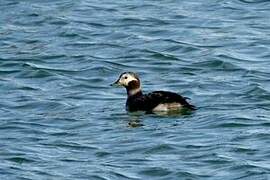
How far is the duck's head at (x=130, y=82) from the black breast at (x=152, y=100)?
190 millimetres

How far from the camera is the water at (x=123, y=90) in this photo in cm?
1655

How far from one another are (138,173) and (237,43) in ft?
27.0

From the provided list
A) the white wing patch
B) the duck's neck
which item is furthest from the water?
the duck's neck

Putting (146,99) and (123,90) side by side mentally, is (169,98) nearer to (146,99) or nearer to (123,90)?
(146,99)

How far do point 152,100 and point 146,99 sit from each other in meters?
0.23

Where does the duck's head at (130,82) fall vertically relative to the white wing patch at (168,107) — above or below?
above

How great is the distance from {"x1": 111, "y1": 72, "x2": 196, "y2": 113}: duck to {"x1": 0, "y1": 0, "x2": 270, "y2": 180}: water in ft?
0.62

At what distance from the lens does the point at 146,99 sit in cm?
1973

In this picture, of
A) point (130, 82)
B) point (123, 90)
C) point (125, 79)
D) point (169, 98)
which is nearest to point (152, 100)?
point (169, 98)

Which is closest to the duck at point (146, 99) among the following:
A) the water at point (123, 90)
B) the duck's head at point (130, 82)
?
the duck's head at point (130, 82)

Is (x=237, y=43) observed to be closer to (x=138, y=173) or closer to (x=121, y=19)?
(x=121, y=19)

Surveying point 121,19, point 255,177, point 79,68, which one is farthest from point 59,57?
point 255,177

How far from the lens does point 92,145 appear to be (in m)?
17.5

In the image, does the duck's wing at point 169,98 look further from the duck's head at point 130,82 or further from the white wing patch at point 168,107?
the duck's head at point 130,82
